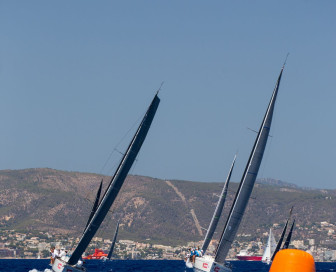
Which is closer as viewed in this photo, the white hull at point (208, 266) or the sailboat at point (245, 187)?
the sailboat at point (245, 187)

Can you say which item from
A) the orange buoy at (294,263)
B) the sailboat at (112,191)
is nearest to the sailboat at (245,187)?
the sailboat at (112,191)

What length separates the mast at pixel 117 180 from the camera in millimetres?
37375

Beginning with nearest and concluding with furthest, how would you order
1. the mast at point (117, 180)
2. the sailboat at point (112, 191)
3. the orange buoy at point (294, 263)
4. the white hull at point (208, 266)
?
the orange buoy at point (294, 263) → the sailboat at point (112, 191) → the mast at point (117, 180) → the white hull at point (208, 266)

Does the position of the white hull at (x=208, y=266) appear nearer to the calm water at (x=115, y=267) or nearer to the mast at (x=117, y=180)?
the mast at (x=117, y=180)

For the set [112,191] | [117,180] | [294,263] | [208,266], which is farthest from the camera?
[208,266]

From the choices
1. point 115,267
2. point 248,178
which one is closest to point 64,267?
point 248,178

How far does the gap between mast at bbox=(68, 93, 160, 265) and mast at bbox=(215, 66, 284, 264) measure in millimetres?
7740

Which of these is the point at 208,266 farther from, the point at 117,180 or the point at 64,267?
the point at 64,267

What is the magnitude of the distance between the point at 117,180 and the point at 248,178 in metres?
9.24

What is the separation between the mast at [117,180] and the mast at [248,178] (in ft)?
25.4

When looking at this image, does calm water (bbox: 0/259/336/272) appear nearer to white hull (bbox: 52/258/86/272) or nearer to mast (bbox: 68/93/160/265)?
white hull (bbox: 52/258/86/272)

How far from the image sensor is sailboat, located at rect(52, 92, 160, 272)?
122 feet

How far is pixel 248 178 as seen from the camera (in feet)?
141

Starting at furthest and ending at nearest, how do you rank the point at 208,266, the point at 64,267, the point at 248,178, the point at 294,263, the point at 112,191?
the point at 208,266 < the point at 248,178 < the point at 112,191 < the point at 64,267 < the point at 294,263
